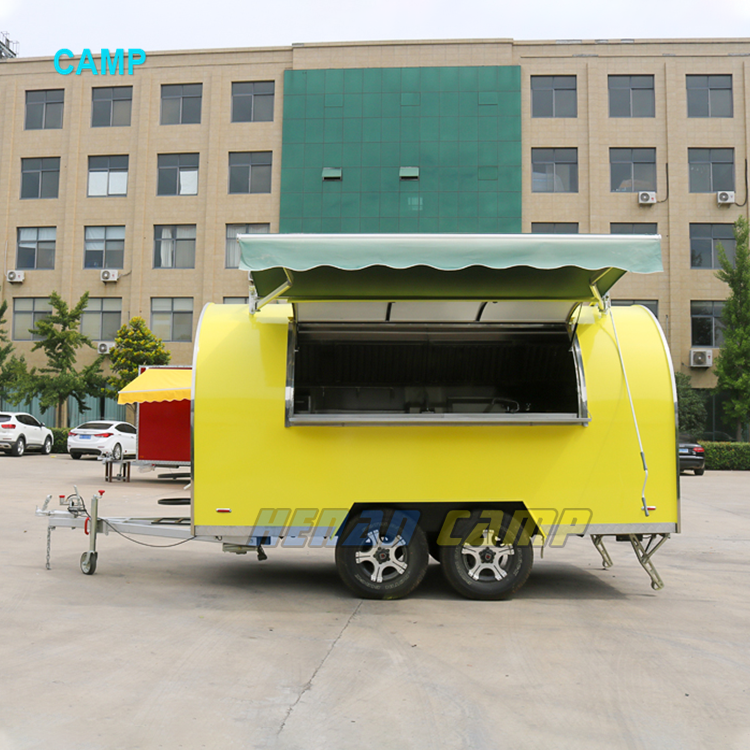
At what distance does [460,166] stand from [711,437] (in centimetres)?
1662

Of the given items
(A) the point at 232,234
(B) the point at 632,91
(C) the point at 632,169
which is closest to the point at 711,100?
(B) the point at 632,91

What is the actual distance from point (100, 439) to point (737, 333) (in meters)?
25.6

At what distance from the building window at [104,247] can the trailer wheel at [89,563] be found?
3101 cm

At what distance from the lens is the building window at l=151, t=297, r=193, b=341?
119 feet

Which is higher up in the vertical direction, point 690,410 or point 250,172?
point 250,172

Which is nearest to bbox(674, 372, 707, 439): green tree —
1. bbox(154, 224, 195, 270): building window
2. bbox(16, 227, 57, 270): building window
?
bbox(154, 224, 195, 270): building window

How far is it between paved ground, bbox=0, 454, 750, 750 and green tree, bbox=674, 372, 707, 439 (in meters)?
24.0

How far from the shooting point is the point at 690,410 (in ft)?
104

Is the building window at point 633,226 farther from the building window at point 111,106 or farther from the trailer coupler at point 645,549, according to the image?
the trailer coupler at point 645,549

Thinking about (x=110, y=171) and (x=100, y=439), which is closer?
(x=100, y=439)

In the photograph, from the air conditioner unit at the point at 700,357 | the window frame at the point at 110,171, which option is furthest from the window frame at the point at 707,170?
the window frame at the point at 110,171

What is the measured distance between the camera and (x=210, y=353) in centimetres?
709

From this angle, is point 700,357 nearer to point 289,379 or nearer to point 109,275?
point 109,275

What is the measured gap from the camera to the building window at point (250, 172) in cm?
3588
